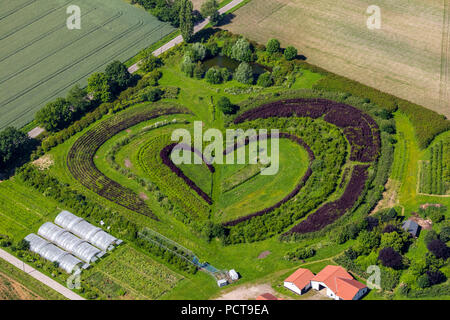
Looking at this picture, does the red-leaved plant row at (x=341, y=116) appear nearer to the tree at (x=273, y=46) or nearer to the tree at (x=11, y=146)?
the tree at (x=273, y=46)

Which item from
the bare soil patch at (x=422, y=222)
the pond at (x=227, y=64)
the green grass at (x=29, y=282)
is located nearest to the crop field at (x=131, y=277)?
the green grass at (x=29, y=282)

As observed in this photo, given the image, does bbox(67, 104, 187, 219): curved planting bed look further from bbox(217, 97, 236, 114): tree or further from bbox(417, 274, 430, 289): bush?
bbox(417, 274, 430, 289): bush

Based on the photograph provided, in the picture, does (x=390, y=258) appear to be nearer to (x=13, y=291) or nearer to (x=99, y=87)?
(x=13, y=291)

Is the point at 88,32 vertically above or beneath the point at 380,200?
above

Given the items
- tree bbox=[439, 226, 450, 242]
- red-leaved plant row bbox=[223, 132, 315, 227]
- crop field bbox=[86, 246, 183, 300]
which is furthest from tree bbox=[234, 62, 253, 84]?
tree bbox=[439, 226, 450, 242]

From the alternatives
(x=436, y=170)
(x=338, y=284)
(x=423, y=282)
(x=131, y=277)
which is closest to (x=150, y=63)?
(x=131, y=277)

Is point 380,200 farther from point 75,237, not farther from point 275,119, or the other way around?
point 75,237

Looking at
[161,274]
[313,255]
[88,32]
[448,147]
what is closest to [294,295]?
[313,255]
